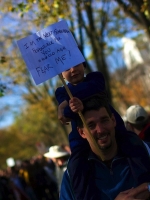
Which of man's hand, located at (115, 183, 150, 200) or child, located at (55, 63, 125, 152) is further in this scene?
child, located at (55, 63, 125, 152)

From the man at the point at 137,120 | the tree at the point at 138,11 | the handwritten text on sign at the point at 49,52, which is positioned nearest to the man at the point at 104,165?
the handwritten text on sign at the point at 49,52

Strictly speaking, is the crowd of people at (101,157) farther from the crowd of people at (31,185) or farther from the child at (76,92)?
the crowd of people at (31,185)

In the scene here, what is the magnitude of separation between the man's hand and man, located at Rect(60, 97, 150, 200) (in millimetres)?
61

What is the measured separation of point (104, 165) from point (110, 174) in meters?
0.09

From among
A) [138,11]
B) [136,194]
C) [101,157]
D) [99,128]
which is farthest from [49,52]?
[138,11]

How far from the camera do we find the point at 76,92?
11.7 feet

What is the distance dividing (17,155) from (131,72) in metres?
24.1

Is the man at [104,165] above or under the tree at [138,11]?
under

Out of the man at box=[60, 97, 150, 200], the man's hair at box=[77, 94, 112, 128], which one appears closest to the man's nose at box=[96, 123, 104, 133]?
the man at box=[60, 97, 150, 200]

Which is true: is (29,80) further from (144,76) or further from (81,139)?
(144,76)

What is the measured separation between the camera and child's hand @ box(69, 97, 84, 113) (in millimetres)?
3363

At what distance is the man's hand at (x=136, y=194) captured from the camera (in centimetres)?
314

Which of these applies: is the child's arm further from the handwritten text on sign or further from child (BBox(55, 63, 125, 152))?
the handwritten text on sign

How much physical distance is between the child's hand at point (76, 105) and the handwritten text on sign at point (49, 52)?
0.32 metres
